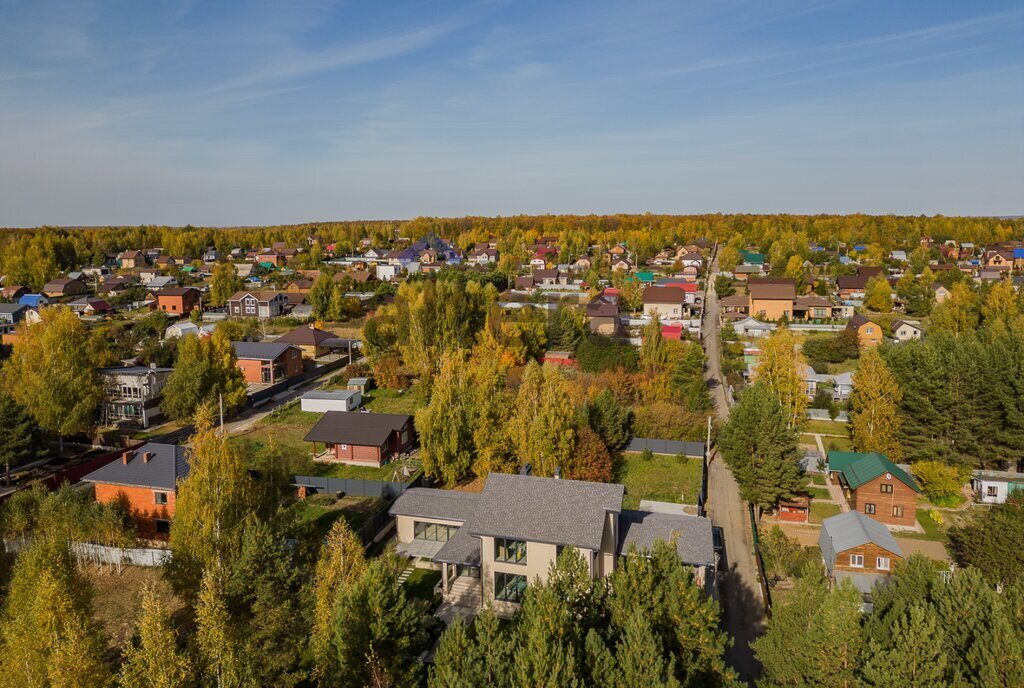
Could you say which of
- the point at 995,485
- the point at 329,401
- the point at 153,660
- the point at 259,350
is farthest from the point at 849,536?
the point at 259,350

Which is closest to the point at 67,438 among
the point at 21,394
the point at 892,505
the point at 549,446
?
the point at 21,394

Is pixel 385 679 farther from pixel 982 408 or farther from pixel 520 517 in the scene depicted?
pixel 982 408

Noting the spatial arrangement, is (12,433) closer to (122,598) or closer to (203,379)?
(203,379)

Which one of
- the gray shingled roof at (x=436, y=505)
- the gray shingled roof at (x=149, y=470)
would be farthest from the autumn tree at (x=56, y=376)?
the gray shingled roof at (x=436, y=505)

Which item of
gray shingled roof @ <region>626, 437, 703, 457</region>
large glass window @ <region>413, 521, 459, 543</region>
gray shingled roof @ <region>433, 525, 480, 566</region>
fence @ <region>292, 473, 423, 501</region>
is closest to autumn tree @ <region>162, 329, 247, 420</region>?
A: fence @ <region>292, 473, 423, 501</region>

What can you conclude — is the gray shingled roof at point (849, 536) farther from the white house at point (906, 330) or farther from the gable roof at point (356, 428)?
the white house at point (906, 330)

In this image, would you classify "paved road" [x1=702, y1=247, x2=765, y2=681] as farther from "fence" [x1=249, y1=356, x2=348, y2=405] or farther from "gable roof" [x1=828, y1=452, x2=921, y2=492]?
"fence" [x1=249, y1=356, x2=348, y2=405]
